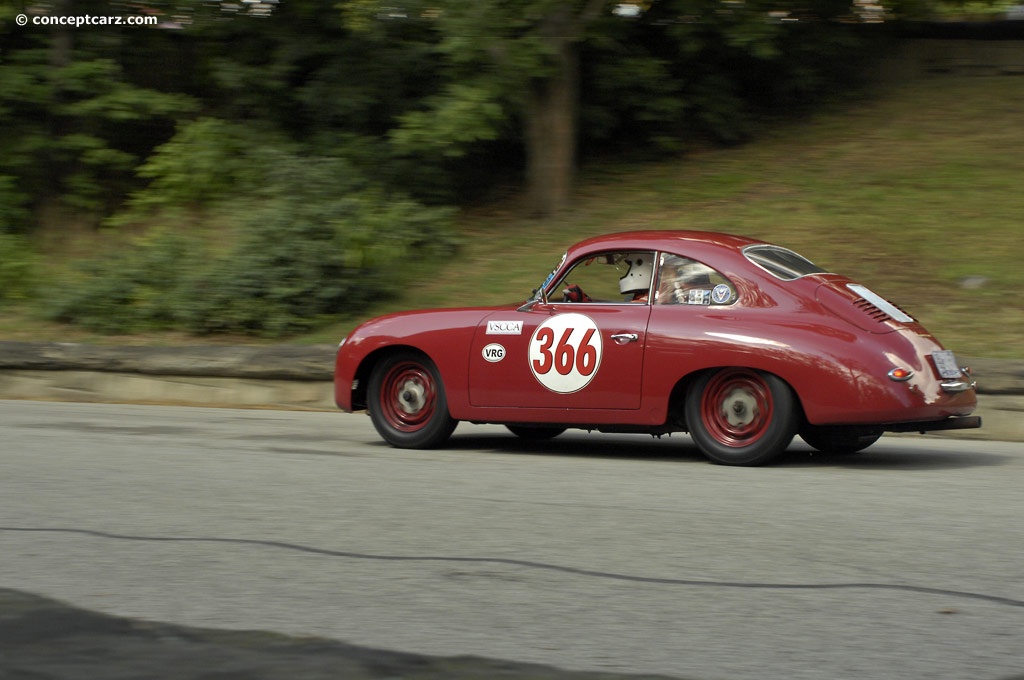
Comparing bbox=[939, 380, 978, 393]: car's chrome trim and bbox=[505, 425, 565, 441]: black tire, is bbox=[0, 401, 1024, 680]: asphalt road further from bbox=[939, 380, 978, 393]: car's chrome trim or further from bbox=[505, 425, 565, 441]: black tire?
bbox=[505, 425, 565, 441]: black tire

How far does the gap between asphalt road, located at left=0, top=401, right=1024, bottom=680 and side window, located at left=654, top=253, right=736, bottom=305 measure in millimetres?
1141

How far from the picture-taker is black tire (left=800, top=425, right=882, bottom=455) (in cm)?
868

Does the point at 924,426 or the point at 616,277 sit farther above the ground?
the point at 616,277

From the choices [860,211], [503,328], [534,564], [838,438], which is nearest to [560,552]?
[534,564]

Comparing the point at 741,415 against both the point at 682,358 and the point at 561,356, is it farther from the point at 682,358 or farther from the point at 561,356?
the point at 561,356

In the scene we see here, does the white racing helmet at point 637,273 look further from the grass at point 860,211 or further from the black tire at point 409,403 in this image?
the grass at point 860,211

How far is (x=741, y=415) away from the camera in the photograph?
8.26 meters

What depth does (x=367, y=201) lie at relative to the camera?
17359 millimetres

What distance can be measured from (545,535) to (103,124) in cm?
1765

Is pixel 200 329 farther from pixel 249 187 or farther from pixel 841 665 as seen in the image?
pixel 841 665

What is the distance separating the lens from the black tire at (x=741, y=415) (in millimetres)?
8008

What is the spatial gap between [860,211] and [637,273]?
8445 millimetres

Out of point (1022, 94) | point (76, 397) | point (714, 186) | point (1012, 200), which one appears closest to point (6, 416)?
point (76, 397)

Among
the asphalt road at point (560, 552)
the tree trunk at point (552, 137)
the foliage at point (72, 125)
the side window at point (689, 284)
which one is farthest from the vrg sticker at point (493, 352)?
the foliage at point (72, 125)
